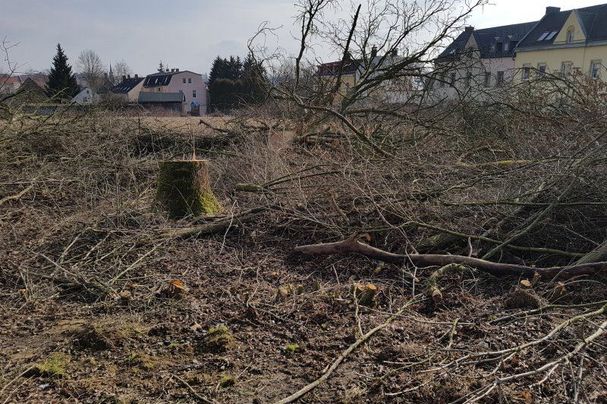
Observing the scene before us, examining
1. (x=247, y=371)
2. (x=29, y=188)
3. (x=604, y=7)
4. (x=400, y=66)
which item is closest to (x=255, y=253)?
(x=247, y=371)

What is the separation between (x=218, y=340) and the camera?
10.6ft

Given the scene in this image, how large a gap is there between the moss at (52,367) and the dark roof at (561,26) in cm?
4125

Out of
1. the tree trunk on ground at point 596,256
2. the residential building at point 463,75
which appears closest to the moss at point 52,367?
the tree trunk on ground at point 596,256

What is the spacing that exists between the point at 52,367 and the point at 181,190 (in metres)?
3.27

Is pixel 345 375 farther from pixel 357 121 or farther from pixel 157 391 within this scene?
pixel 357 121

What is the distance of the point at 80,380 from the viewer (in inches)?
111

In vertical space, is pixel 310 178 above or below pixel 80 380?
above

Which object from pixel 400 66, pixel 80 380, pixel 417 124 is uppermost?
pixel 400 66

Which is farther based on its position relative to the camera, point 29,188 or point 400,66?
point 400,66

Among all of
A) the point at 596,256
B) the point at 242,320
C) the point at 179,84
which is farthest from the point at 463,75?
the point at 179,84

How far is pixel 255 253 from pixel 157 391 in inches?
97.8

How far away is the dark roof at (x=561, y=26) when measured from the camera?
36750 millimetres

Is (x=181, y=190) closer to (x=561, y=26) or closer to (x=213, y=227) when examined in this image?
(x=213, y=227)

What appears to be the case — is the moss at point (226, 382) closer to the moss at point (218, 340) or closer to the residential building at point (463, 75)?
the moss at point (218, 340)
